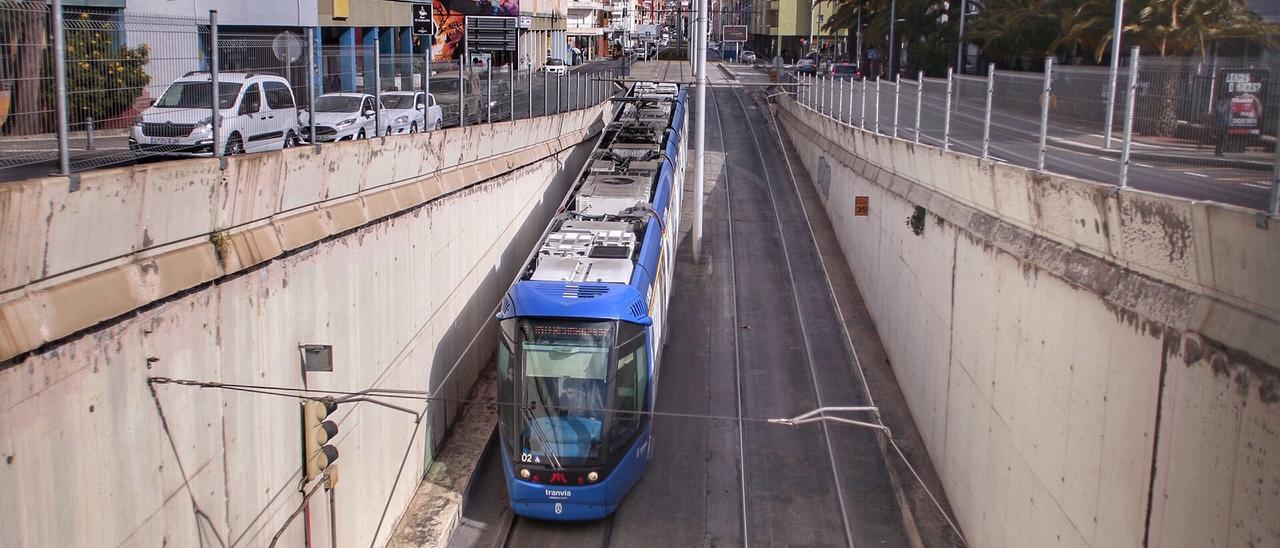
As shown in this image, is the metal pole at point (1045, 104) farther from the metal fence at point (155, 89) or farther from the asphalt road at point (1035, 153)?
the metal fence at point (155, 89)

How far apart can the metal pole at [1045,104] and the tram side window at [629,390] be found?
523cm

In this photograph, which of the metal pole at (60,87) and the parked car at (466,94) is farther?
the parked car at (466,94)

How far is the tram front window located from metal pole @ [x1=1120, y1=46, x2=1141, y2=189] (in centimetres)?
634

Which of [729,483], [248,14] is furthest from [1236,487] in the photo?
[248,14]

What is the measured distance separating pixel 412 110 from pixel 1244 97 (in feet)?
40.3

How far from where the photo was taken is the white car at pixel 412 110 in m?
16.5

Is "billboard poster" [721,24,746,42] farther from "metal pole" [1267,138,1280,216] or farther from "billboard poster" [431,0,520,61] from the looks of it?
"metal pole" [1267,138,1280,216]

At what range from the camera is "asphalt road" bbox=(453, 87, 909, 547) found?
14148mm

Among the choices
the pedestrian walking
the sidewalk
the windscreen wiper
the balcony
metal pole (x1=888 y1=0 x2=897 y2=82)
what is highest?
the balcony

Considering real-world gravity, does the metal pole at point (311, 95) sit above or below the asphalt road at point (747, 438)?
above

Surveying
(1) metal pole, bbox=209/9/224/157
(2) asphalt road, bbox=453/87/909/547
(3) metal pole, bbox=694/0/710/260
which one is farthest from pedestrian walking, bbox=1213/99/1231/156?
(3) metal pole, bbox=694/0/710/260

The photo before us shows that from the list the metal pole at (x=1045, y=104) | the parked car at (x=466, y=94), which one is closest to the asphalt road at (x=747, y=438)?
the metal pole at (x=1045, y=104)

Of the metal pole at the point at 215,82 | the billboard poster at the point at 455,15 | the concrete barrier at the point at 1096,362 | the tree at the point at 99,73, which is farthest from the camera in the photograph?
the billboard poster at the point at 455,15

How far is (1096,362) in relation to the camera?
8836 mm
